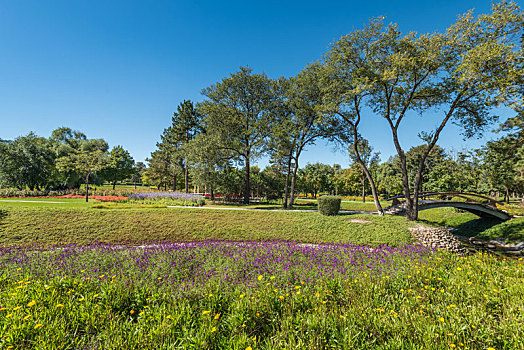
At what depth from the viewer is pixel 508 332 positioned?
2832mm

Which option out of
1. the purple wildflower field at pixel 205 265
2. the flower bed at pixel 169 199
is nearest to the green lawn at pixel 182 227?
the purple wildflower field at pixel 205 265

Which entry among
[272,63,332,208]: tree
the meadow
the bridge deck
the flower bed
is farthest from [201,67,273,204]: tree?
the meadow

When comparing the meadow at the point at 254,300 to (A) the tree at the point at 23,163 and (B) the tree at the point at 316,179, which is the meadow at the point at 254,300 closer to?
(A) the tree at the point at 23,163

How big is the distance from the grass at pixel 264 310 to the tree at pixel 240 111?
17.3m

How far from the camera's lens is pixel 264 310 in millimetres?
3590

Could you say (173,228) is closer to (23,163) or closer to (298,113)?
(298,113)

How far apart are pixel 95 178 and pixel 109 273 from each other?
4393 centimetres

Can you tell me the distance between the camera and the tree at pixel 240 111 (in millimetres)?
22031

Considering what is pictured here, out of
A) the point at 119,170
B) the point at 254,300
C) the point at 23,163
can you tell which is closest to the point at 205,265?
the point at 254,300

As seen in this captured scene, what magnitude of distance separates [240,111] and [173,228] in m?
15.4

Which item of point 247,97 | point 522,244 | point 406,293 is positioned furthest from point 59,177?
point 522,244

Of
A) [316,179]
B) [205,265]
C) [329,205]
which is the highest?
[316,179]

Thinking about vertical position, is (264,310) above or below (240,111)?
below

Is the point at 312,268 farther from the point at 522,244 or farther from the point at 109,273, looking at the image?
the point at 522,244
